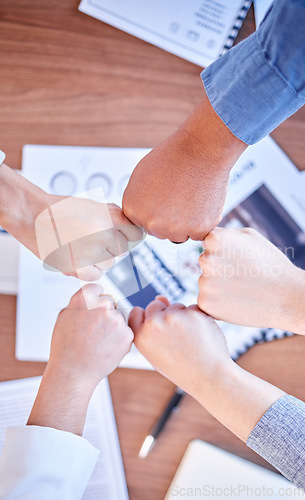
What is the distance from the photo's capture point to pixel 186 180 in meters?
0.55

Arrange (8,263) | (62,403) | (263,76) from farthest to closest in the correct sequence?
1. (8,263)
2. (62,403)
3. (263,76)

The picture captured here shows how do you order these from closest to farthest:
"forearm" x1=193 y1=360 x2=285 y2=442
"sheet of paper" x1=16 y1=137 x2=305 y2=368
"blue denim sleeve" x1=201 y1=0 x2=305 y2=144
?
"blue denim sleeve" x1=201 y1=0 x2=305 y2=144
"forearm" x1=193 y1=360 x2=285 y2=442
"sheet of paper" x1=16 y1=137 x2=305 y2=368

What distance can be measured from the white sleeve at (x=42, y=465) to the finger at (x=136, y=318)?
0.15m

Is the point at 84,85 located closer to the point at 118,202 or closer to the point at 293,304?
the point at 118,202

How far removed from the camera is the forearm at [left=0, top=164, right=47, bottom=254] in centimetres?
60

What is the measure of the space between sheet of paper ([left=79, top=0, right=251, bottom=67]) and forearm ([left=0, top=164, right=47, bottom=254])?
0.93 ft

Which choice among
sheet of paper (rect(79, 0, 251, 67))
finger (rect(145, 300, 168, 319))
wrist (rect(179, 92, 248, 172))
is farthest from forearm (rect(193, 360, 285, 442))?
sheet of paper (rect(79, 0, 251, 67))

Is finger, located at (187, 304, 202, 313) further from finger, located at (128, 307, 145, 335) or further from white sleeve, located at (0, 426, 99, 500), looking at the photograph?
white sleeve, located at (0, 426, 99, 500)

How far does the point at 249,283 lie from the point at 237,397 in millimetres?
141

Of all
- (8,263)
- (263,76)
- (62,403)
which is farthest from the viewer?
(8,263)

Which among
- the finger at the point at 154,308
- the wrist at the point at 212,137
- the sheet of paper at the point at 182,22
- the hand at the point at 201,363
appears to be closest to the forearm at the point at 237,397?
the hand at the point at 201,363

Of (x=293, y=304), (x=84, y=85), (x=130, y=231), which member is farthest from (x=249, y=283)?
(x=84, y=85)

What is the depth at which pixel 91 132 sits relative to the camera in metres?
0.68

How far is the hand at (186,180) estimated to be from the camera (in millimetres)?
513
